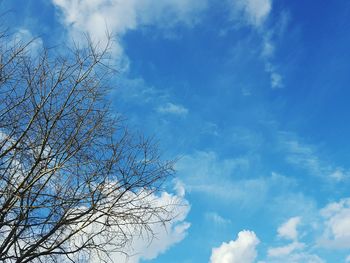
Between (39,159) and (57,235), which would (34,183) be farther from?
(57,235)

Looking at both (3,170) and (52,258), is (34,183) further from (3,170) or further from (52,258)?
(52,258)

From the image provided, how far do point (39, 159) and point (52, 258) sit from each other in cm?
150

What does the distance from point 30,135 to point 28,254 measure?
164cm

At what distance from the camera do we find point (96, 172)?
22.8ft

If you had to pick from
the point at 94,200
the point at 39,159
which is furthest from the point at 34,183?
the point at 94,200

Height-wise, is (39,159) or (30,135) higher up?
(30,135)

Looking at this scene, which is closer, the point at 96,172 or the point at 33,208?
the point at 33,208

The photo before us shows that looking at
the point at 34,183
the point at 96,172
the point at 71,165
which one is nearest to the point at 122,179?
the point at 96,172

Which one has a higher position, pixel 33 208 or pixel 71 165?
pixel 71 165

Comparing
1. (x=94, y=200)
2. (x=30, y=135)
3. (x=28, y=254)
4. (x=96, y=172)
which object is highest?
(x=30, y=135)

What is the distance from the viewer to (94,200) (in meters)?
6.74

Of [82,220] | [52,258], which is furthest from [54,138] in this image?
[52,258]

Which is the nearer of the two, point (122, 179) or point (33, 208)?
point (33, 208)

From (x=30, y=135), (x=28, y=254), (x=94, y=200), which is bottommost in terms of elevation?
(x=28, y=254)
